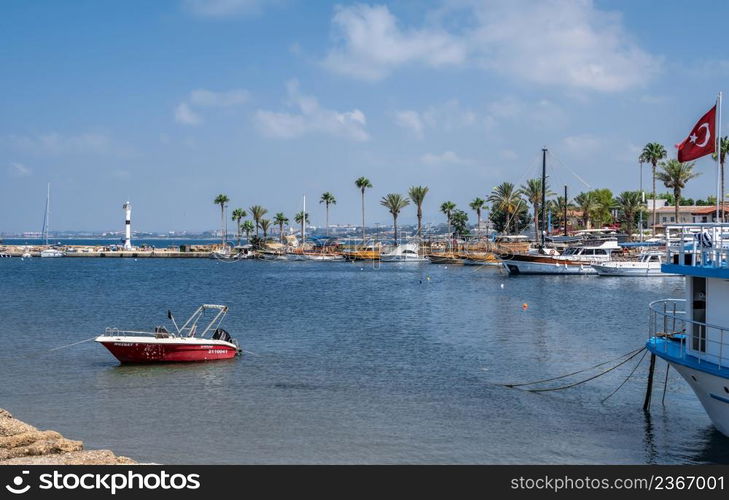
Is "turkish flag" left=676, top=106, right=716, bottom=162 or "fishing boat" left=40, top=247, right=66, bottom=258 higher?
"turkish flag" left=676, top=106, right=716, bottom=162

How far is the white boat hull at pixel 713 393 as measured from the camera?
65.1ft

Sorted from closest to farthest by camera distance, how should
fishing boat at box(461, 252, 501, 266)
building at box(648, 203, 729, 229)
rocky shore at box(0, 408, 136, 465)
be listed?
1. rocky shore at box(0, 408, 136, 465)
2. building at box(648, 203, 729, 229)
3. fishing boat at box(461, 252, 501, 266)

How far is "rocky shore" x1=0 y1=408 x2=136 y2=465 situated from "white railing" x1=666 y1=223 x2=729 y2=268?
14753mm

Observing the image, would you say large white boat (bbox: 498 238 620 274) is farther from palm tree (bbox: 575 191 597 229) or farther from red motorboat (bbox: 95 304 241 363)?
red motorboat (bbox: 95 304 241 363)

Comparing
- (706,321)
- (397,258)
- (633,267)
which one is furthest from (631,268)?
(706,321)

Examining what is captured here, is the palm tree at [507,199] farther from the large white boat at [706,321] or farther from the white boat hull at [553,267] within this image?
the large white boat at [706,321]

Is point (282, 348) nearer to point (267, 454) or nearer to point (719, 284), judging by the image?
point (267, 454)

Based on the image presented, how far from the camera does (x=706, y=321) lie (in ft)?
67.7

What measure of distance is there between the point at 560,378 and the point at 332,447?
12.1m

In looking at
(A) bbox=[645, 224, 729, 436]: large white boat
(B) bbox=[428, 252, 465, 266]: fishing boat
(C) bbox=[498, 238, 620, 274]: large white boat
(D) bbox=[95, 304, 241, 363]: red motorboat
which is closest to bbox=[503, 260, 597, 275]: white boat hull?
(C) bbox=[498, 238, 620, 274]: large white boat
